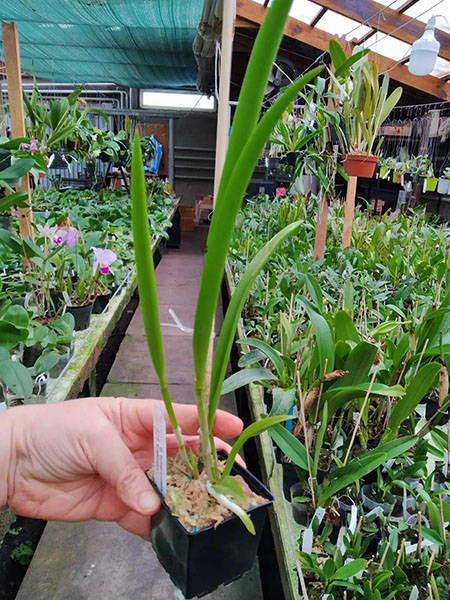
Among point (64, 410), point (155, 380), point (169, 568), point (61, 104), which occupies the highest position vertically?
point (61, 104)

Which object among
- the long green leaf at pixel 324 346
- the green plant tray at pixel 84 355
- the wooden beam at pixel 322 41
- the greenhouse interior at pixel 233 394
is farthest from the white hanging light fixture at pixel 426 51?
the long green leaf at pixel 324 346

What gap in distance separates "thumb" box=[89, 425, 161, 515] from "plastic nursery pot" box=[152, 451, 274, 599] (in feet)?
0.06

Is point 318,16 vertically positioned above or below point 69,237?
above

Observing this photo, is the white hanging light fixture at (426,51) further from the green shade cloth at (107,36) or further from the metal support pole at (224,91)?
the metal support pole at (224,91)

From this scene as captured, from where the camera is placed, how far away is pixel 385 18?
3.91m

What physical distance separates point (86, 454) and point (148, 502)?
144mm

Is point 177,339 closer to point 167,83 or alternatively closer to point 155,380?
point 155,380

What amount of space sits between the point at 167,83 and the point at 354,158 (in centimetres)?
660

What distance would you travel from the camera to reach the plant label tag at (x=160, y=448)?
20.6 inches

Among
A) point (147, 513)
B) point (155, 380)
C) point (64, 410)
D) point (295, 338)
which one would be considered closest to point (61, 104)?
point (155, 380)

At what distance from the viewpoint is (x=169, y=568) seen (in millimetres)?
587

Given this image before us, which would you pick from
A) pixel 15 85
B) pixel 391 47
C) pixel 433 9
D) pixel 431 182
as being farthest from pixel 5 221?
pixel 391 47

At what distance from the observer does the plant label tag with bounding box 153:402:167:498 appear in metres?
0.52

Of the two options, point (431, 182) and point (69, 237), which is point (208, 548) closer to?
point (69, 237)
